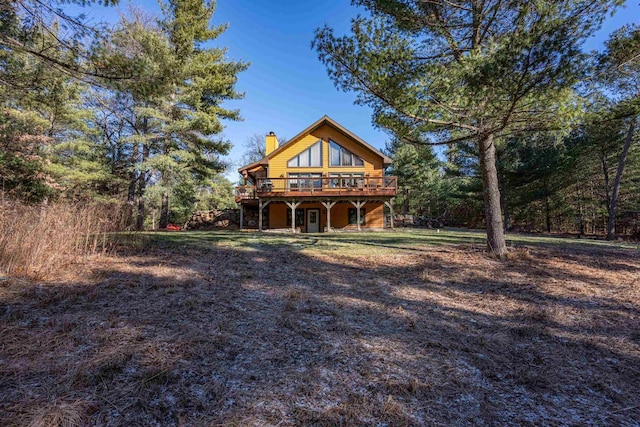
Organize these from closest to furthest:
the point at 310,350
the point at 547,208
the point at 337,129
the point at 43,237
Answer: the point at 310,350 < the point at 43,237 < the point at 337,129 < the point at 547,208

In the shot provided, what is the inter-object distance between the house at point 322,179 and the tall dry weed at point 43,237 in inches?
451

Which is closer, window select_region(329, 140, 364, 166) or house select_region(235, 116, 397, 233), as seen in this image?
house select_region(235, 116, 397, 233)

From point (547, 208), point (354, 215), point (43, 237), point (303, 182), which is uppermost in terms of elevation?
point (303, 182)

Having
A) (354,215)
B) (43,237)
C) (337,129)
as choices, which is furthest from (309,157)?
(43,237)

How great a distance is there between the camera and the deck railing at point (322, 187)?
16.1 meters

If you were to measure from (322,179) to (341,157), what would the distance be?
99.3 inches

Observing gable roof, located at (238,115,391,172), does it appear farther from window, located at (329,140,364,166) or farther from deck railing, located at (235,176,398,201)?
deck railing, located at (235,176,398,201)

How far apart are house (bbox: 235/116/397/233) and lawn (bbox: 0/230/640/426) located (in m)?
12.2

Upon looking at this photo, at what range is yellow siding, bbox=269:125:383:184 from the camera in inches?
699

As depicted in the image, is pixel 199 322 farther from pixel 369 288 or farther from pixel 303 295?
pixel 369 288

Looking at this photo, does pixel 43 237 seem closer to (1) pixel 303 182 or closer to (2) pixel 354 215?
(1) pixel 303 182

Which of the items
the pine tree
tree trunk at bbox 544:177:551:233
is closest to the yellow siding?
the pine tree

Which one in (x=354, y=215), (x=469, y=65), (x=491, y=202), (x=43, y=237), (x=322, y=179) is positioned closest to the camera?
(x=43, y=237)

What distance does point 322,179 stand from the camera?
646 inches
